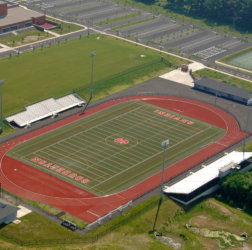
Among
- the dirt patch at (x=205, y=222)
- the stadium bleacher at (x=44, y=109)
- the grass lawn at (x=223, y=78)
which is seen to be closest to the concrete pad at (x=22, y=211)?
the dirt patch at (x=205, y=222)

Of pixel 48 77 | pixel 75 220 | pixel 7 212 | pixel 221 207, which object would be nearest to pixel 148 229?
pixel 75 220

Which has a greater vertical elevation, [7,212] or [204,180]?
[204,180]

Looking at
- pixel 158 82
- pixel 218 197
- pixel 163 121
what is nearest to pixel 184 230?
pixel 218 197

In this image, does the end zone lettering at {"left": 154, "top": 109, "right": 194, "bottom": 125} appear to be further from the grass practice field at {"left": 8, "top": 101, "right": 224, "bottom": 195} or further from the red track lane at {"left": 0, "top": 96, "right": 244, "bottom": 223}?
the red track lane at {"left": 0, "top": 96, "right": 244, "bottom": 223}

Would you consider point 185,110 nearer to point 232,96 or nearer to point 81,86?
point 232,96

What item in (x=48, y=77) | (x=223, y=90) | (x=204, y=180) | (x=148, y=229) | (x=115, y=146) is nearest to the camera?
(x=148, y=229)

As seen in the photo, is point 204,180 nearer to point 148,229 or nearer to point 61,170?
point 148,229

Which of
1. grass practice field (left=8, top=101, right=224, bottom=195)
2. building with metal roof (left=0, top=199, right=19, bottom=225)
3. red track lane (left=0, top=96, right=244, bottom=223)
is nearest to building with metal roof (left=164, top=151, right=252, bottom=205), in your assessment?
red track lane (left=0, top=96, right=244, bottom=223)
